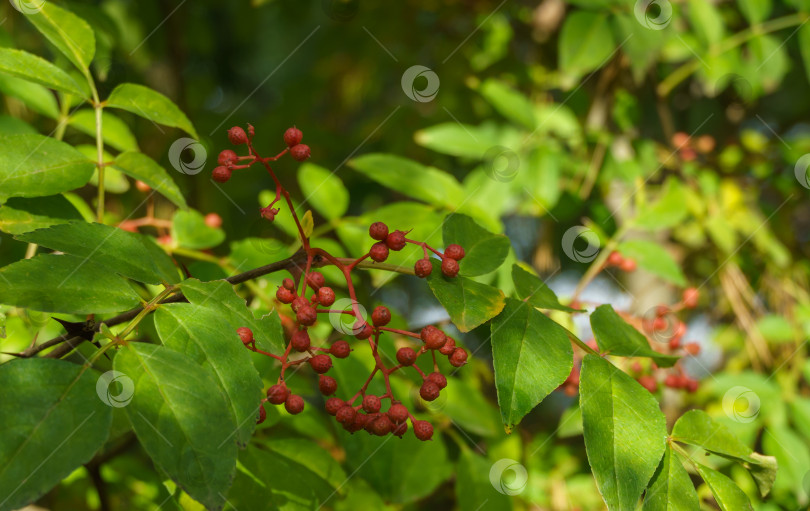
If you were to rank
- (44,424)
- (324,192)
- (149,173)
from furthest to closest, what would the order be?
(324,192)
(149,173)
(44,424)

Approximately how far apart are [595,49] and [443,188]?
56 centimetres

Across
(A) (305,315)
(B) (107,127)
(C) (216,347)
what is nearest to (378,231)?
(A) (305,315)

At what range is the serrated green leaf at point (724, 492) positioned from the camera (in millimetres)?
758

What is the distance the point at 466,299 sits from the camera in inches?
28.7

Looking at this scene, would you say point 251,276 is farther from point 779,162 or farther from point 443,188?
point 779,162

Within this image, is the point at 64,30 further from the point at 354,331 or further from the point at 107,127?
the point at 354,331

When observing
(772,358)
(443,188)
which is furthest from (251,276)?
(772,358)

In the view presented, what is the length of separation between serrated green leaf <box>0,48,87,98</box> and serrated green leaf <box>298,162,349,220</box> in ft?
1.61

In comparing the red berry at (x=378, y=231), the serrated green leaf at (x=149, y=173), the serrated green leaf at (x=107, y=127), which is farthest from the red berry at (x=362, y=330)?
the serrated green leaf at (x=107, y=127)

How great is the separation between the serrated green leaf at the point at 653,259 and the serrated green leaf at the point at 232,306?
0.88 meters

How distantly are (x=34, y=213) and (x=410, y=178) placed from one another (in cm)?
63

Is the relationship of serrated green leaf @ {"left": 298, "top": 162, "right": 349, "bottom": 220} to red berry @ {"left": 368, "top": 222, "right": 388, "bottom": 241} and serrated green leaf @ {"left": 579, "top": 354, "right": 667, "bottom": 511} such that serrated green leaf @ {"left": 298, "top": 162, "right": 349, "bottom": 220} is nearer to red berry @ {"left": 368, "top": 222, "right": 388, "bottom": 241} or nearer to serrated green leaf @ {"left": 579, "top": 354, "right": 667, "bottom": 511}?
red berry @ {"left": 368, "top": 222, "right": 388, "bottom": 241}

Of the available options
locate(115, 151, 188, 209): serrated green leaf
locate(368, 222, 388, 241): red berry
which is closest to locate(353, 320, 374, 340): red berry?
locate(368, 222, 388, 241): red berry

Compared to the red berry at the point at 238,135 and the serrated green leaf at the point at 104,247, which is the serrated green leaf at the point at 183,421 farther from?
the red berry at the point at 238,135
